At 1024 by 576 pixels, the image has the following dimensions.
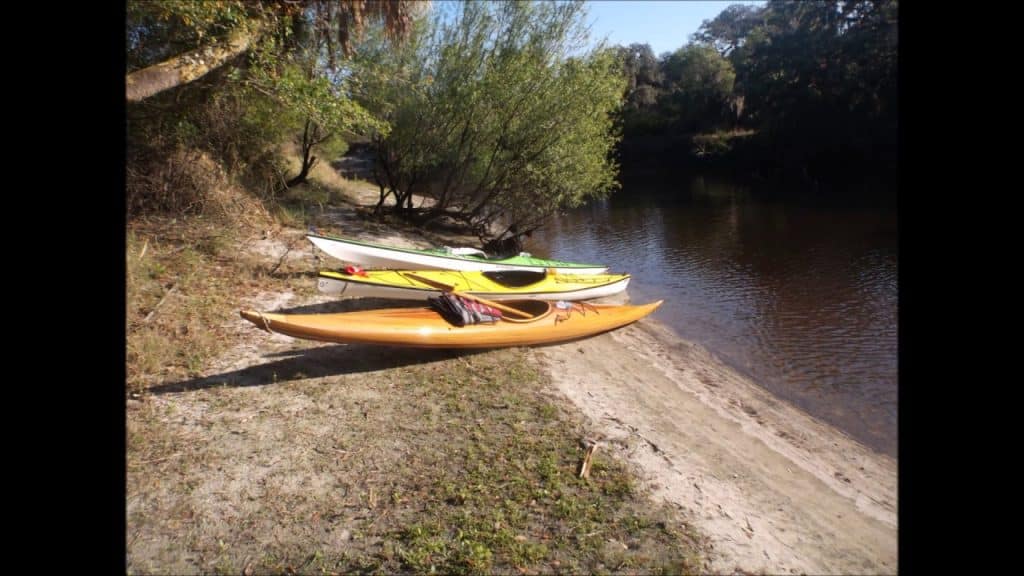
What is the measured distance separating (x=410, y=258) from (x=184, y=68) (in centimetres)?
399

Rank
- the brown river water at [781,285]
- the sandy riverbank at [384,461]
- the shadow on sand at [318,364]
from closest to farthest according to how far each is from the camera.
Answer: the sandy riverbank at [384,461] < the shadow on sand at [318,364] < the brown river water at [781,285]

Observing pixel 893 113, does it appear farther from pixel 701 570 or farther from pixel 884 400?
pixel 701 570

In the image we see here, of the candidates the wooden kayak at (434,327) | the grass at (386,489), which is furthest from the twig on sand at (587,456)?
the wooden kayak at (434,327)

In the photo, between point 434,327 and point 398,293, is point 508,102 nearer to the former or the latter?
point 398,293

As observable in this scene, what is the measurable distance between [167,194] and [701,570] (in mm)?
9517

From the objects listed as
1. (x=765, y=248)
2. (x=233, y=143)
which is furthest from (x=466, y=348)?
(x=765, y=248)

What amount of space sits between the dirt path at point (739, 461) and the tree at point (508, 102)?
23.3 feet

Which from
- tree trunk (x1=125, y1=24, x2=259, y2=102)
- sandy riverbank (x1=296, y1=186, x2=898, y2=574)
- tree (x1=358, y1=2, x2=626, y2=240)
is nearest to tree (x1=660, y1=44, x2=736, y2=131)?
tree (x1=358, y1=2, x2=626, y2=240)

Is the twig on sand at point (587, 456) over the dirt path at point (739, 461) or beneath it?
over

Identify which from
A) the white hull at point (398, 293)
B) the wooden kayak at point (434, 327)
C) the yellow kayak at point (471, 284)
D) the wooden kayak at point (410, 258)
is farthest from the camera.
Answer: the wooden kayak at point (410, 258)

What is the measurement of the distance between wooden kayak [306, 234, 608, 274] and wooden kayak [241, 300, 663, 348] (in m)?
1.42

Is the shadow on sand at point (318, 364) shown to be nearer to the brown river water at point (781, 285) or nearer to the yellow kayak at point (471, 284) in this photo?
the yellow kayak at point (471, 284)

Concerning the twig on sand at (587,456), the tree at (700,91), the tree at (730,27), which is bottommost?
the twig on sand at (587,456)

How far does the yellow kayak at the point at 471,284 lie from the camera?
7.55 metres
